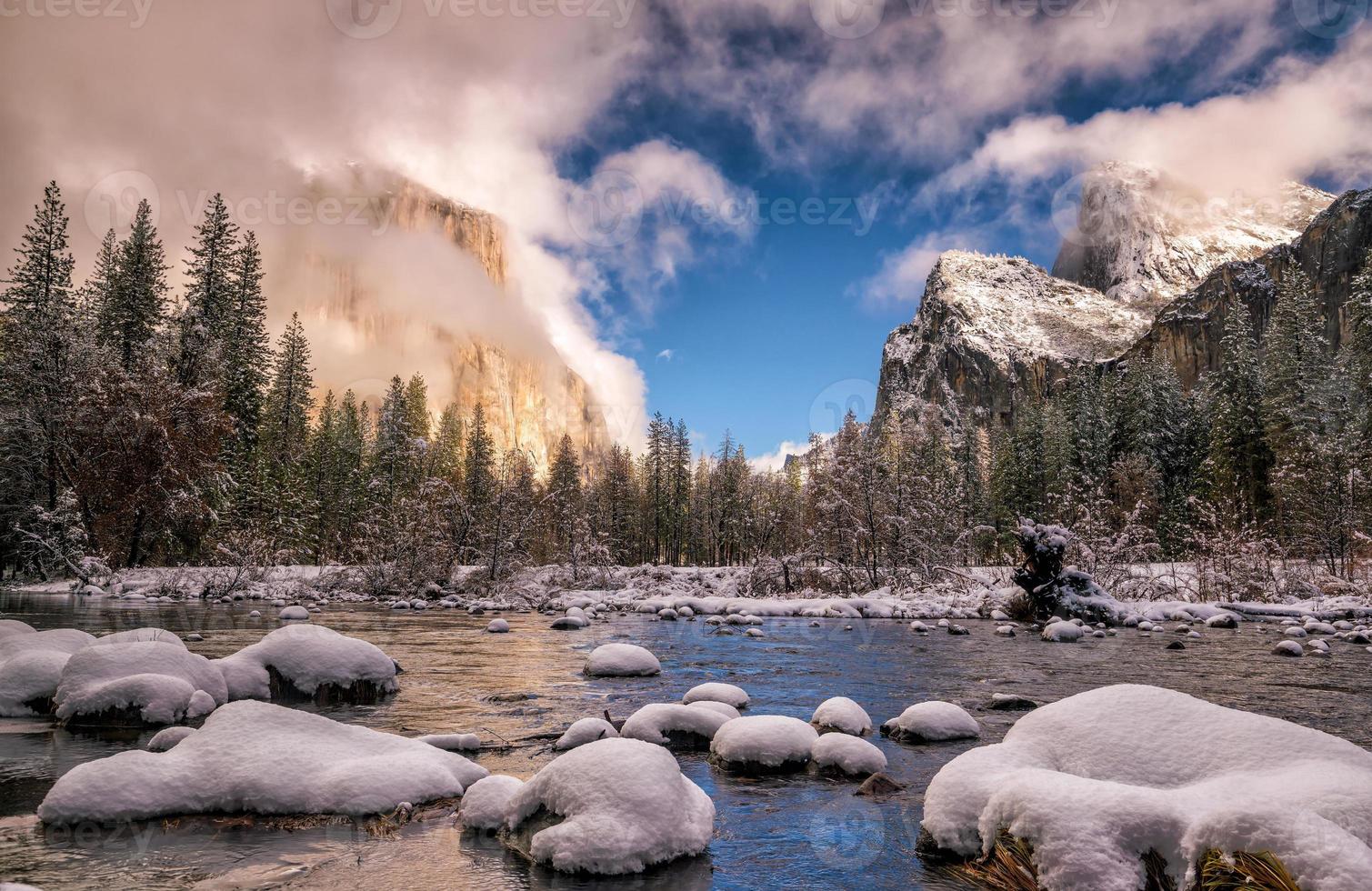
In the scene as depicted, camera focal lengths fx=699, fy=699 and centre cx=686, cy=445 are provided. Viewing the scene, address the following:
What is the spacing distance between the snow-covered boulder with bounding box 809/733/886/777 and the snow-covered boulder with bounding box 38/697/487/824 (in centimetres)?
258

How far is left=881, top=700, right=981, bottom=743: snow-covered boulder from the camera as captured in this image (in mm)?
6387

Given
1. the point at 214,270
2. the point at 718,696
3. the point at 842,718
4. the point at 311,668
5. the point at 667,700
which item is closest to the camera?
the point at 842,718

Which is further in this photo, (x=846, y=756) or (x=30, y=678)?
(x=30, y=678)

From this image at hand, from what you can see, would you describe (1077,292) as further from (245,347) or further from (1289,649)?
(1289,649)

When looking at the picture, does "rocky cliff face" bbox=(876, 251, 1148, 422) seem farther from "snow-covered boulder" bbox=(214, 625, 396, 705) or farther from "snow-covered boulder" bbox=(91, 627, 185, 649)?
"snow-covered boulder" bbox=(91, 627, 185, 649)

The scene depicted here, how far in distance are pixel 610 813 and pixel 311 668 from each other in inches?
228

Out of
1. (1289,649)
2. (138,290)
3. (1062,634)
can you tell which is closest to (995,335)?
(138,290)

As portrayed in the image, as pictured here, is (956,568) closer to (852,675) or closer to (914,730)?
(852,675)

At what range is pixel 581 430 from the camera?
642 ft

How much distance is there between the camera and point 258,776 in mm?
4383

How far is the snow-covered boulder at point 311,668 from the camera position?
7748 millimetres

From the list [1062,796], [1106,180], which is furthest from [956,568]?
[1106,180]

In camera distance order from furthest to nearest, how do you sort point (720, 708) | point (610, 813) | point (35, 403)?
point (35, 403)
point (720, 708)
point (610, 813)

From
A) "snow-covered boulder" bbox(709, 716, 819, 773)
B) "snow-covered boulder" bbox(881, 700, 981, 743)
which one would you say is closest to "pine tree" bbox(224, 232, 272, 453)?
"snow-covered boulder" bbox(709, 716, 819, 773)
